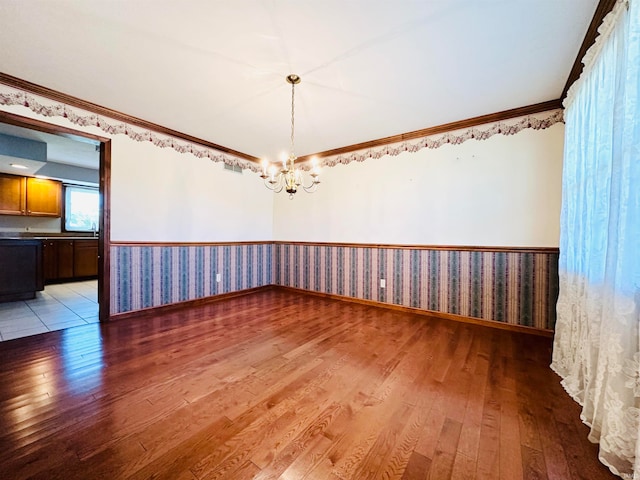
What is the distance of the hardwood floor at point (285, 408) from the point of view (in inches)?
45.8

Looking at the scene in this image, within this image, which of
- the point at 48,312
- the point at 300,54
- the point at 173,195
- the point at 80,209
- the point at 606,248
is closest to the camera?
the point at 606,248

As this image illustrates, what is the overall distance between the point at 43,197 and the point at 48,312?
3290 millimetres

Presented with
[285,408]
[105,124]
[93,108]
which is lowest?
[285,408]

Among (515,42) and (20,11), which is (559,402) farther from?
(20,11)

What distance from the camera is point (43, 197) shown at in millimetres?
5160

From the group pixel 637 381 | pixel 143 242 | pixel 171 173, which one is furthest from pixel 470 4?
pixel 143 242

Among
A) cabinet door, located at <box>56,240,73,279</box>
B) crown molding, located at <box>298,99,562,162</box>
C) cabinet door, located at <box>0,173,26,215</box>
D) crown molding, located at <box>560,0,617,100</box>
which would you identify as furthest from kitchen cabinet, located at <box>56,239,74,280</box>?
crown molding, located at <box>560,0,617,100</box>

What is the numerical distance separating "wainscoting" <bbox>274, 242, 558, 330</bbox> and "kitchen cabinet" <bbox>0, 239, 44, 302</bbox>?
→ 420 cm

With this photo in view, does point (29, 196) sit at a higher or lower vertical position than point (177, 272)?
higher

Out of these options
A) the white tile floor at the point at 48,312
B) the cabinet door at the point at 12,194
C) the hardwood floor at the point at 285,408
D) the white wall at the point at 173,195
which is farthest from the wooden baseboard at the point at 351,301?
the cabinet door at the point at 12,194

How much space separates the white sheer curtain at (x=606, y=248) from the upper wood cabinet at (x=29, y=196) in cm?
792

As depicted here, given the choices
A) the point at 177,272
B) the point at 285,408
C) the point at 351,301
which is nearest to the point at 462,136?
the point at 351,301

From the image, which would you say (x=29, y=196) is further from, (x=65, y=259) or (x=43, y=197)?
(x=65, y=259)

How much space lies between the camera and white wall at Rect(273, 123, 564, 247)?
109 inches
